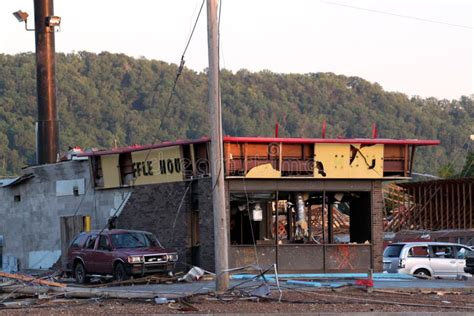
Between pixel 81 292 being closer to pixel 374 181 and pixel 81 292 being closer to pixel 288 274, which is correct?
pixel 288 274

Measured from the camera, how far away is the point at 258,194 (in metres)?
34.6

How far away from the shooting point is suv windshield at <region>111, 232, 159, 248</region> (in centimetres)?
3133

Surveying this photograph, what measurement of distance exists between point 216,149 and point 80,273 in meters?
9.76

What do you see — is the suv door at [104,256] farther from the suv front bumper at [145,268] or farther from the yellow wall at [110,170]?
the yellow wall at [110,170]

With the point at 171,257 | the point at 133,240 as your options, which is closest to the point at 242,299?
the point at 171,257

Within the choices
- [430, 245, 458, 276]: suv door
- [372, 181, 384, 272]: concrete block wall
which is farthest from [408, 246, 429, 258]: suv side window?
[372, 181, 384, 272]: concrete block wall

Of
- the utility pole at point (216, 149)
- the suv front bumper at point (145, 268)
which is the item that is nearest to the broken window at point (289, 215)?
the suv front bumper at point (145, 268)

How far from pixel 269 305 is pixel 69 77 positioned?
4704 inches

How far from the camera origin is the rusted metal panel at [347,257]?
34.7 metres

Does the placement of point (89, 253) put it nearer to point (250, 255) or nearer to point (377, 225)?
point (250, 255)

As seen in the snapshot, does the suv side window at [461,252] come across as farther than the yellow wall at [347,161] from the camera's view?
Yes

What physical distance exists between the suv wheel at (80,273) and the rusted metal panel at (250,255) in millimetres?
4808

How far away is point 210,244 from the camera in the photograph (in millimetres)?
33562

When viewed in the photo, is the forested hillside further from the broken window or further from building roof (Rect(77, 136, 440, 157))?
building roof (Rect(77, 136, 440, 157))
